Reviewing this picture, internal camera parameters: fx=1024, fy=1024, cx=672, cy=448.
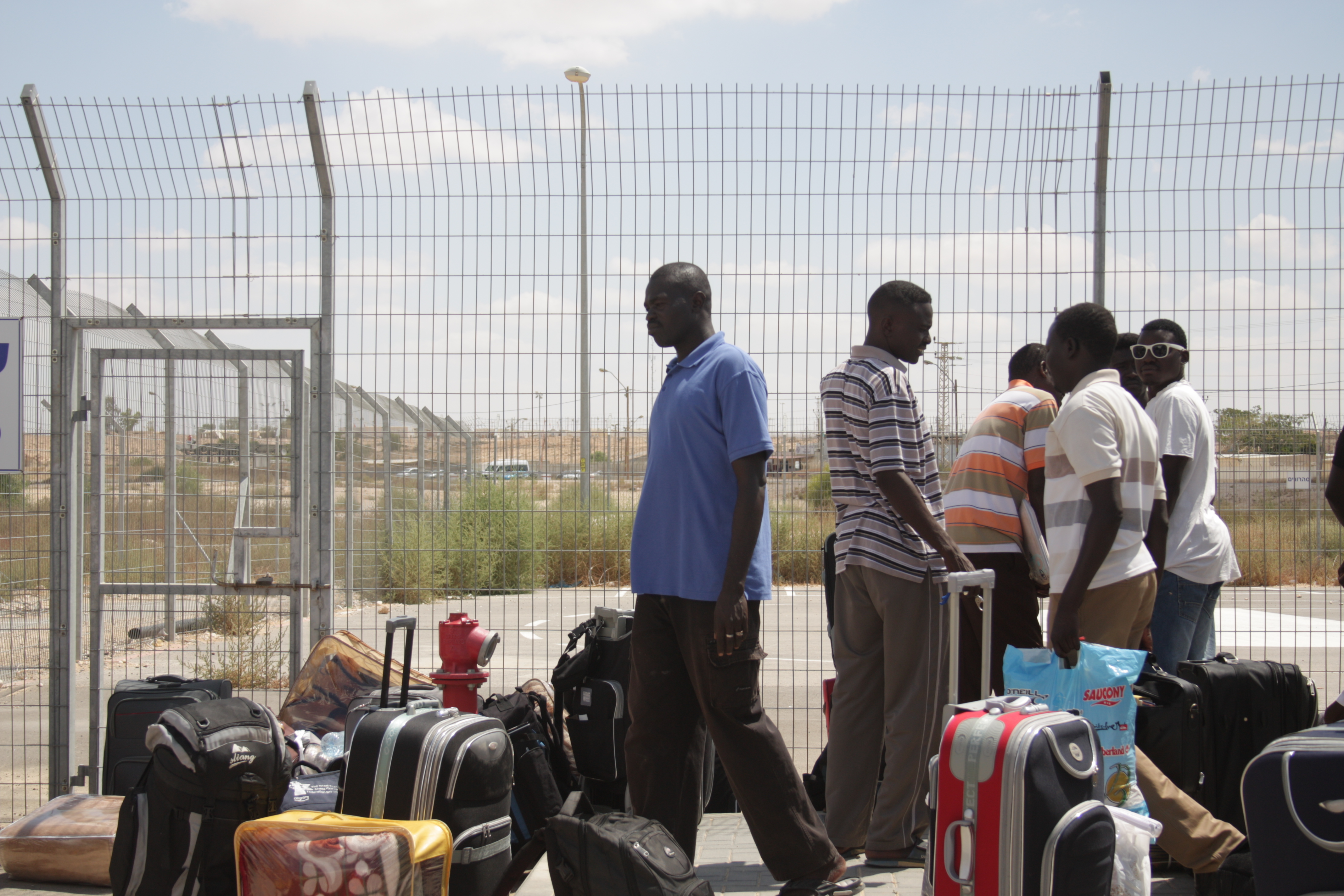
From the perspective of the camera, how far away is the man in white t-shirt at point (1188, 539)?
13.5 ft

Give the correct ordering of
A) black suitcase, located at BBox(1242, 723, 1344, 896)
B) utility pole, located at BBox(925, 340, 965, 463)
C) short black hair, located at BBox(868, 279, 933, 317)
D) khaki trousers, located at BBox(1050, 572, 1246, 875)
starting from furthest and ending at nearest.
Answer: utility pole, located at BBox(925, 340, 965, 463) < short black hair, located at BBox(868, 279, 933, 317) < khaki trousers, located at BBox(1050, 572, 1246, 875) < black suitcase, located at BBox(1242, 723, 1344, 896)

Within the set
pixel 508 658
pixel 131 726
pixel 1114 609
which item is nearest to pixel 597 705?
pixel 131 726

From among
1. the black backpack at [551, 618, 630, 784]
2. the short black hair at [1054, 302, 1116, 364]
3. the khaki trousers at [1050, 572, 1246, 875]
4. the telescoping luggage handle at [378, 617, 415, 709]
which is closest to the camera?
the khaki trousers at [1050, 572, 1246, 875]

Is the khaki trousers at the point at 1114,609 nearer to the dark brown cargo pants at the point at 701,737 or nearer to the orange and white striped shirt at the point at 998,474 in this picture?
the orange and white striped shirt at the point at 998,474

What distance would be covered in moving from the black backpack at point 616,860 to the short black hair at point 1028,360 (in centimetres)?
271

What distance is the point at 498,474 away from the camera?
202 inches

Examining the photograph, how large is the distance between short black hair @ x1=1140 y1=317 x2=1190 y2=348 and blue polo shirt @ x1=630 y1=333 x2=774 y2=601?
238 cm

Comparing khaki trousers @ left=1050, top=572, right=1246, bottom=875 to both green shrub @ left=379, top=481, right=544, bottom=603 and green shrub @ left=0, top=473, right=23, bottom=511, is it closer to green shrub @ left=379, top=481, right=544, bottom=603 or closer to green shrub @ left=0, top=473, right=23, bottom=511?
green shrub @ left=379, top=481, right=544, bottom=603

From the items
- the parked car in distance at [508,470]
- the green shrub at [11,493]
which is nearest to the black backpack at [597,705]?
the parked car in distance at [508,470]

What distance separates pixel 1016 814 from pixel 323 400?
11.2ft

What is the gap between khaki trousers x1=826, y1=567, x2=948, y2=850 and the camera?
11.5 ft

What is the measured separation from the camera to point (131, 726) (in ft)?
13.1

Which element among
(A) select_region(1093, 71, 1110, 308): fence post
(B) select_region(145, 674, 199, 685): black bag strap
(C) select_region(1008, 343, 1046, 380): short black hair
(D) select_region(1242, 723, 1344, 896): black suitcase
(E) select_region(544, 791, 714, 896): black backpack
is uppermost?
(A) select_region(1093, 71, 1110, 308): fence post

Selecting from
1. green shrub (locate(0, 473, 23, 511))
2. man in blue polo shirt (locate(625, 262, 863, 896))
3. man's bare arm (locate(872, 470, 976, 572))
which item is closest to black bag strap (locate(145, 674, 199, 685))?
green shrub (locate(0, 473, 23, 511))
